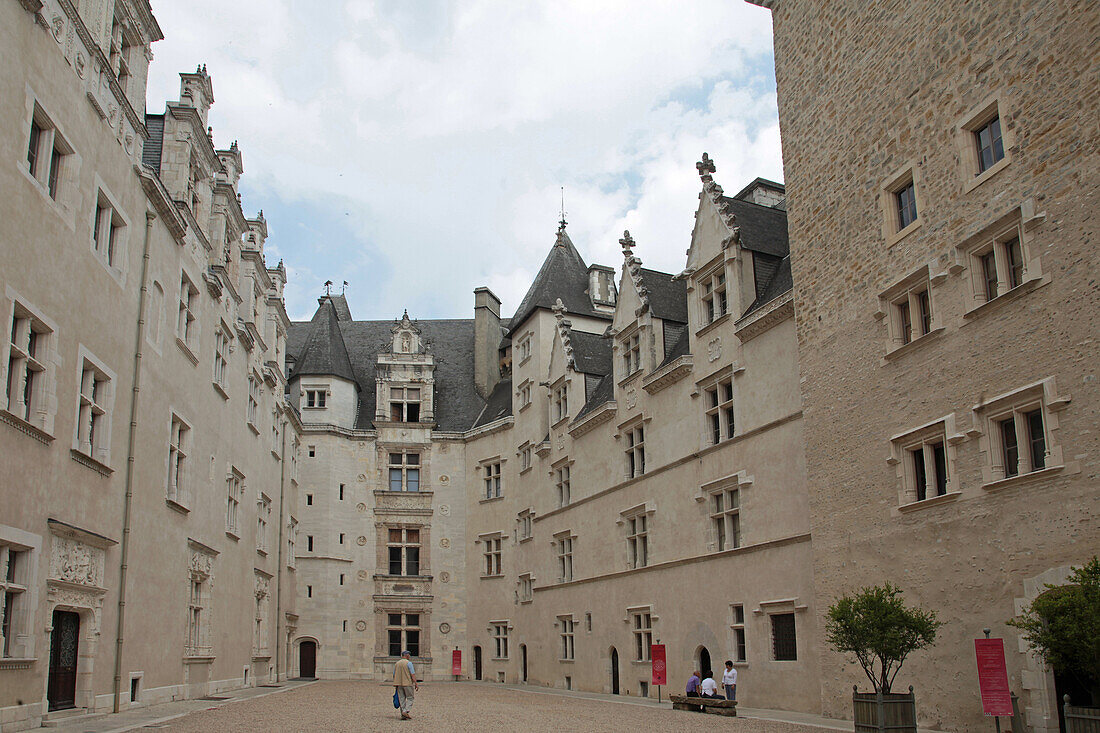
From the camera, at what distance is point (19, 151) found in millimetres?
12234

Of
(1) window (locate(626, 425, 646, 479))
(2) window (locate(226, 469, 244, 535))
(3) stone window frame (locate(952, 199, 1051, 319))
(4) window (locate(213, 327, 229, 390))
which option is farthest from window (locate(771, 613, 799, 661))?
(4) window (locate(213, 327, 229, 390))

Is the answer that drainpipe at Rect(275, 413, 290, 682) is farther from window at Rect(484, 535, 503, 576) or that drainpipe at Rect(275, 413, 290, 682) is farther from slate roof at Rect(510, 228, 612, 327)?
slate roof at Rect(510, 228, 612, 327)

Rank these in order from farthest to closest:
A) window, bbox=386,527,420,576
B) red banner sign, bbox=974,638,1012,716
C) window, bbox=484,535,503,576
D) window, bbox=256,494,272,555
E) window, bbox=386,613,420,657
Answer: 1. window, bbox=386,527,420,576
2. window, bbox=386,613,420,657
3. window, bbox=484,535,503,576
4. window, bbox=256,494,272,555
5. red banner sign, bbox=974,638,1012,716

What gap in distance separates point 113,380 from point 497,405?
2469 centimetres

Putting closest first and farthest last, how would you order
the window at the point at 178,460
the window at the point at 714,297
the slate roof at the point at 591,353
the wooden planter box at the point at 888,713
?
the wooden planter box at the point at 888,713 → the window at the point at 178,460 → the window at the point at 714,297 → the slate roof at the point at 591,353

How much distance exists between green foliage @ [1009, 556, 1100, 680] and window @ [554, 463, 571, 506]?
69.0 feet

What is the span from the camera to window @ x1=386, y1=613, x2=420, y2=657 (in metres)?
37.2

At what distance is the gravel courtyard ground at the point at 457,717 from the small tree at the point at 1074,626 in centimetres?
472

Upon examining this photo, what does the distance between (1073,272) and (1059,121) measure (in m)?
2.11

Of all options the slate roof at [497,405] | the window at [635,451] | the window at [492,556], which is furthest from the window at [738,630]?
the slate roof at [497,405]

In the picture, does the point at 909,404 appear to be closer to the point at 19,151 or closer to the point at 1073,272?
the point at 1073,272

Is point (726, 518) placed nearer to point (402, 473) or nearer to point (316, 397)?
point (402, 473)

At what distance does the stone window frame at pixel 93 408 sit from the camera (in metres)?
14.3

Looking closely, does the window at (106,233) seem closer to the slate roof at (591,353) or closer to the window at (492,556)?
the slate roof at (591,353)
